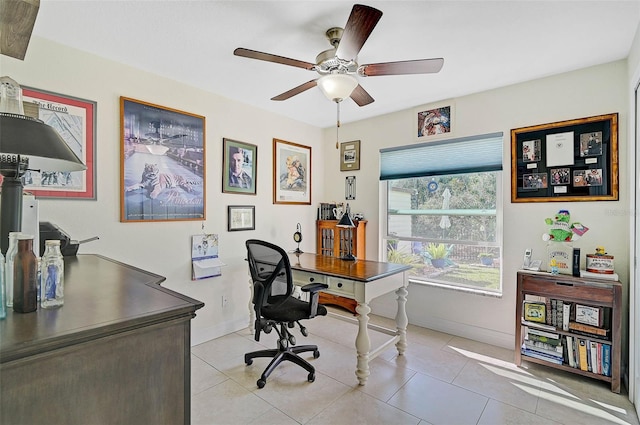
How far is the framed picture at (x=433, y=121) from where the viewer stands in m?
3.24

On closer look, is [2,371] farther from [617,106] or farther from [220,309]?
[617,106]

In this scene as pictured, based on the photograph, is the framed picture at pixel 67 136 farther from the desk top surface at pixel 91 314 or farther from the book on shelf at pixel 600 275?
the book on shelf at pixel 600 275

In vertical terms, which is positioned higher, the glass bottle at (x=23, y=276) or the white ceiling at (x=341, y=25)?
the white ceiling at (x=341, y=25)

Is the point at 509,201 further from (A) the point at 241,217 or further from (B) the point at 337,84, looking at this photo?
(A) the point at 241,217

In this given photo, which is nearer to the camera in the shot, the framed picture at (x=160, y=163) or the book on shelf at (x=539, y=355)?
the book on shelf at (x=539, y=355)

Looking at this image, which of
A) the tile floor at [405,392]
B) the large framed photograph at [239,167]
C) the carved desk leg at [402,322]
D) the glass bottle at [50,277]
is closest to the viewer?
the glass bottle at [50,277]

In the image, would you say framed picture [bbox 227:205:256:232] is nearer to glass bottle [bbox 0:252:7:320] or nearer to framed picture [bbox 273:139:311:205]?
framed picture [bbox 273:139:311:205]

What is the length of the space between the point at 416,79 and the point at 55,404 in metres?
3.01

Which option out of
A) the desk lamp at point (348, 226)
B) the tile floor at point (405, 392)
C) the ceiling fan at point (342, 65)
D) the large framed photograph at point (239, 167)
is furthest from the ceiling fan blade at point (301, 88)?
the tile floor at point (405, 392)

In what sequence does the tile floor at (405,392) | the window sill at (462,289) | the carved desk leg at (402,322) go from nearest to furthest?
1. the tile floor at (405,392)
2. the carved desk leg at (402,322)
3. the window sill at (462,289)

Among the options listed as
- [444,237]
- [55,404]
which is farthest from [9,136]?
[444,237]

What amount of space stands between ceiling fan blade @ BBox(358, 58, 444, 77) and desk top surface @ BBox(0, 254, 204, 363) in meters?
1.72

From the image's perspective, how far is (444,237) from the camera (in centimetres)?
339

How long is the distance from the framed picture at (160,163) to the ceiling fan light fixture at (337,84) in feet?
5.19
